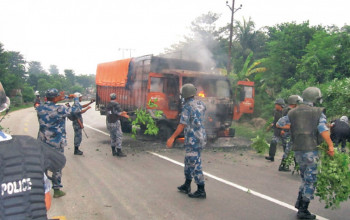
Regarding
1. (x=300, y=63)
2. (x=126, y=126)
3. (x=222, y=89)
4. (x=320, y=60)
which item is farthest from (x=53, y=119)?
(x=300, y=63)

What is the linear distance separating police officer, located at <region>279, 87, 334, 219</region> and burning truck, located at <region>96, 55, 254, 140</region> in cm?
577

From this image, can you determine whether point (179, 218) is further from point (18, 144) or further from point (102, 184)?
point (18, 144)

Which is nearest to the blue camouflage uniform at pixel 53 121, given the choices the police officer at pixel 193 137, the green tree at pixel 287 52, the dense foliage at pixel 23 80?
the police officer at pixel 193 137

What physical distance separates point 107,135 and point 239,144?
18.2 feet

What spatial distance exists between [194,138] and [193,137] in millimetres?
26

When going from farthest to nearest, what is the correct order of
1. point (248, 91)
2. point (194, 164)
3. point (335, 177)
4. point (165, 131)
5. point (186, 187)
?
1. point (248, 91)
2. point (165, 131)
3. point (186, 187)
4. point (194, 164)
5. point (335, 177)

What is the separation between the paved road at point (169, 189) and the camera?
502 centimetres

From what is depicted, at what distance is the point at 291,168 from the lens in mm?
8180

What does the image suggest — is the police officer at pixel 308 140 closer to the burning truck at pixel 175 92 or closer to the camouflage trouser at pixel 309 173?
the camouflage trouser at pixel 309 173

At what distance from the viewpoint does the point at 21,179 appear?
1.73m

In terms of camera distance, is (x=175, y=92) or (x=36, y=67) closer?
(x=175, y=92)

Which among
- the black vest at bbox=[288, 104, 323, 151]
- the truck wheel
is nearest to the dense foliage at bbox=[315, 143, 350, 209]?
the black vest at bbox=[288, 104, 323, 151]

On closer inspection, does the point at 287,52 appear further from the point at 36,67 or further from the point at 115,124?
the point at 36,67

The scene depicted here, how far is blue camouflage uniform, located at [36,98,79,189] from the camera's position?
5730 mm
